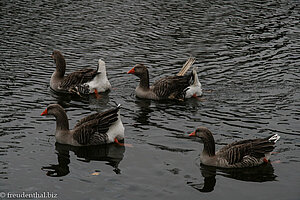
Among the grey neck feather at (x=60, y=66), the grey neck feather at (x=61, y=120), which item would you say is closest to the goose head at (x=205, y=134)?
the grey neck feather at (x=61, y=120)

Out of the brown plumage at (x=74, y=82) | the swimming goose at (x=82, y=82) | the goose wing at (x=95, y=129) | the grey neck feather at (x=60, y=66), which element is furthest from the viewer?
the grey neck feather at (x=60, y=66)

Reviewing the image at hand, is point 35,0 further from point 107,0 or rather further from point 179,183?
point 179,183

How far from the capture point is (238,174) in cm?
1271

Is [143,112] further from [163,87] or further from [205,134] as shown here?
[205,134]

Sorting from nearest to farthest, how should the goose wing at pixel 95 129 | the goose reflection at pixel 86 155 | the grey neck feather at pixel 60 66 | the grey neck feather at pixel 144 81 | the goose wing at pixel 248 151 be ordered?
the goose wing at pixel 248 151, the goose reflection at pixel 86 155, the goose wing at pixel 95 129, the grey neck feather at pixel 144 81, the grey neck feather at pixel 60 66

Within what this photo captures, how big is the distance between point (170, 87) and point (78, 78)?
3581 millimetres

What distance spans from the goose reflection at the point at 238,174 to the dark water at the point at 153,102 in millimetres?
47

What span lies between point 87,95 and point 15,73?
3633 mm

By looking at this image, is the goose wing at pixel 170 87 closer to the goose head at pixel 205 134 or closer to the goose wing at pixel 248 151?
the goose head at pixel 205 134

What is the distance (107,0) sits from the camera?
111ft

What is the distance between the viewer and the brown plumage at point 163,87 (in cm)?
1833

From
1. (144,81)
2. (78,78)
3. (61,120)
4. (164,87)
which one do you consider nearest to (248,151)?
(61,120)

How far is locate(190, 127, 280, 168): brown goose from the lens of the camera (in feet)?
42.1

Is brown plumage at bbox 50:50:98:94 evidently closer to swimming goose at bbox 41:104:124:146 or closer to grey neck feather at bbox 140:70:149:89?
grey neck feather at bbox 140:70:149:89
